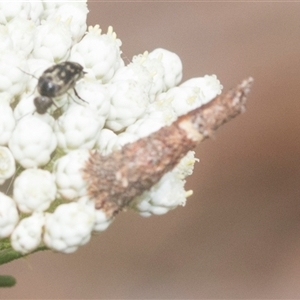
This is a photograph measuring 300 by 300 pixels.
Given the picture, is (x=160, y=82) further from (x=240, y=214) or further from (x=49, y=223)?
(x=240, y=214)

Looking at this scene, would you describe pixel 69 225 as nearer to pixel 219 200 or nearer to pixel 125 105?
pixel 125 105

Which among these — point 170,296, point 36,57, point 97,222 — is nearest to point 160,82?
point 36,57

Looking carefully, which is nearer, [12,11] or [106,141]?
[106,141]

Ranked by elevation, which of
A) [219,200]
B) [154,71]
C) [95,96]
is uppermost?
[219,200]

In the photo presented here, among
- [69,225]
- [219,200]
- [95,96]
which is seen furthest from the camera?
[219,200]

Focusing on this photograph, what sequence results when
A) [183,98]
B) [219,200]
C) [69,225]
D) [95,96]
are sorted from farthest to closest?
[219,200]
[183,98]
[95,96]
[69,225]

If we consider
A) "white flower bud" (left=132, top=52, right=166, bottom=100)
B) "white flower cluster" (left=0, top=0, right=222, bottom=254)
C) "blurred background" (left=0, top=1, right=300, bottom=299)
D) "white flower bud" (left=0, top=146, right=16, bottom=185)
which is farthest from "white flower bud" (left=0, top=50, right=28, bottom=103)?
"blurred background" (left=0, top=1, right=300, bottom=299)

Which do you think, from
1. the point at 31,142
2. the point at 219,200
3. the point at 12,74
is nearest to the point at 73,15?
the point at 12,74
